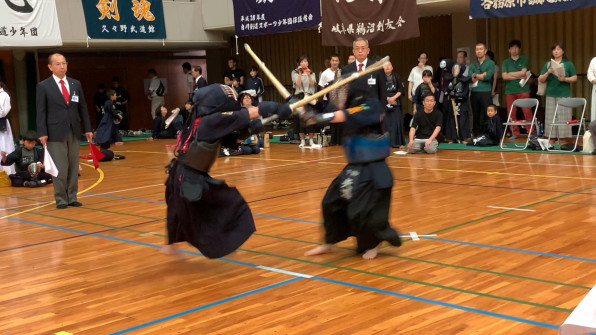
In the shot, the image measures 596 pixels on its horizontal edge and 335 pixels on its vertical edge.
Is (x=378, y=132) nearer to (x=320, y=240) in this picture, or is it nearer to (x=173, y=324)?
(x=320, y=240)

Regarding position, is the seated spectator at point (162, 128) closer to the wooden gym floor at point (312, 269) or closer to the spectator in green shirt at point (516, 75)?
the spectator in green shirt at point (516, 75)

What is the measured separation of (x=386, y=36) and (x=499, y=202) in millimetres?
7736

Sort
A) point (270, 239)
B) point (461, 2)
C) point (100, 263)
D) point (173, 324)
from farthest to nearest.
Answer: point (461, 2) → point (270, 239) → point (100, 263) → point (173, 324)

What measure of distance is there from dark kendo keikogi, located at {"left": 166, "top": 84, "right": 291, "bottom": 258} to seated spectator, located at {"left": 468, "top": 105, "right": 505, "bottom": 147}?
342 inches

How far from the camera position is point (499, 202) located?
294 inches

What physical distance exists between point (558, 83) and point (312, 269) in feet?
30.2

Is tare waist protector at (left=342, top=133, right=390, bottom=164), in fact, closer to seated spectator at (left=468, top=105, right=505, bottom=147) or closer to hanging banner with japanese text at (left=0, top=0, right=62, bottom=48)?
seated spectator at (left=468, top=105, right=505, bottom=147)

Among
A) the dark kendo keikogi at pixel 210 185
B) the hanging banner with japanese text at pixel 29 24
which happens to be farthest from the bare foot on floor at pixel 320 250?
the hanging banner with japanese text at pixel 29 24

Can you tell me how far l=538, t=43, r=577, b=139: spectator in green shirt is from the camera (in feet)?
41.0

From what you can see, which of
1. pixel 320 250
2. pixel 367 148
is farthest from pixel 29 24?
pixel 367 148

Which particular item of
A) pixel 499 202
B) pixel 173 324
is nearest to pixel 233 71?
pixel 499 202

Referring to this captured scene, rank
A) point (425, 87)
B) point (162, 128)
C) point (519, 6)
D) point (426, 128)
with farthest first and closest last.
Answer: point (162, 128)
point (425, 87)
point (519, 6)
point (426, 128)

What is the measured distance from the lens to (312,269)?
5.18 metres

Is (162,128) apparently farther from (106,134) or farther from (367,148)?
Answer: (367,148)
